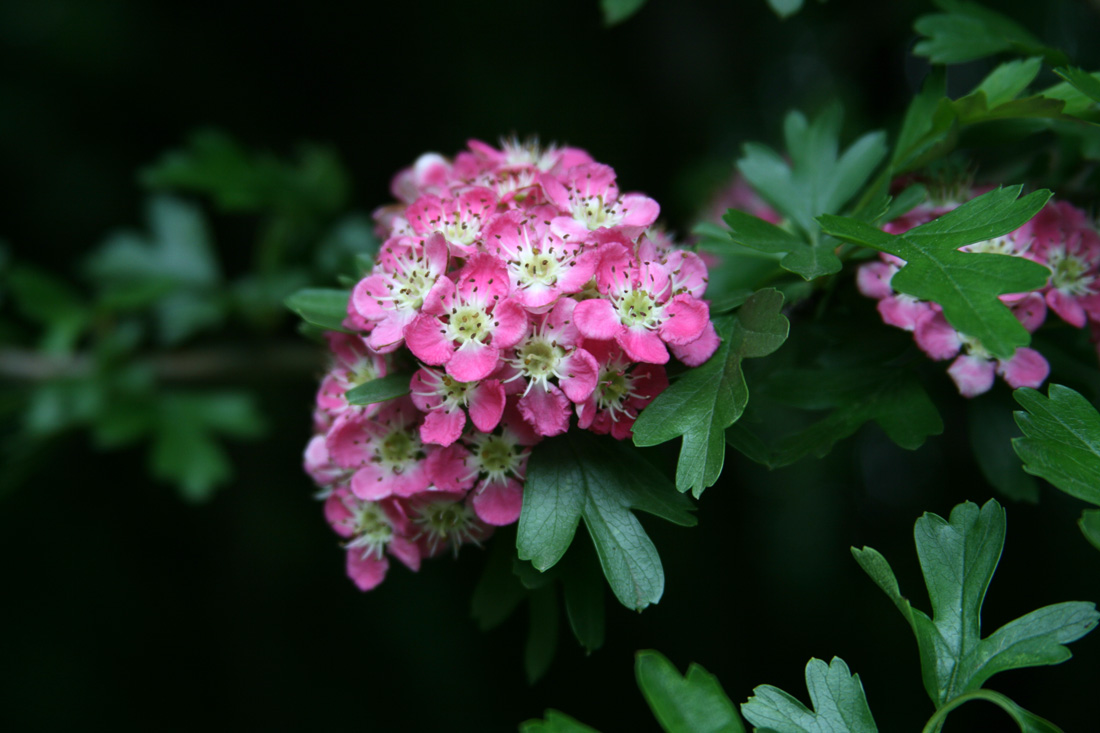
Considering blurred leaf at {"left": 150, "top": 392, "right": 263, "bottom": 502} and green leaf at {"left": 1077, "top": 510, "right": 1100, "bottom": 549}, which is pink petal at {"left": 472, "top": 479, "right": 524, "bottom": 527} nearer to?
green leaf at {"left": 1077, "top": 510, "right": 1100, "bottom": 549}

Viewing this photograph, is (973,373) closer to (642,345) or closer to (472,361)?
(642,345)

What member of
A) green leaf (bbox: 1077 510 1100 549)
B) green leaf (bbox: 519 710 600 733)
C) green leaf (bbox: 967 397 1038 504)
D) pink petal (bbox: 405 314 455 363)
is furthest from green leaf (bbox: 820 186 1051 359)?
green leaf (bbox: 519 710 600 733)

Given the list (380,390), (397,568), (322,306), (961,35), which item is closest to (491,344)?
(380,390)

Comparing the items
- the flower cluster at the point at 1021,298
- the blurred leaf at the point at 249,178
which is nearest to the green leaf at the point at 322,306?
the flower cluster at the point at 1021,298

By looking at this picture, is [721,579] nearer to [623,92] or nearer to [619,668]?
[619,668]

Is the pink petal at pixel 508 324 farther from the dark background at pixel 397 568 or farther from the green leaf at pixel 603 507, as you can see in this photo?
the dark background at pixel 397 568
